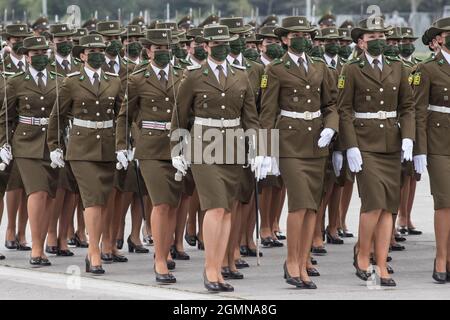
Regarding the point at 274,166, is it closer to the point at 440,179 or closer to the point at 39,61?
the point at 440,179

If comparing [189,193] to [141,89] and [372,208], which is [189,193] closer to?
[141,89]

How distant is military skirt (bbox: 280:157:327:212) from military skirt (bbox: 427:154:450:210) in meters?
0.95

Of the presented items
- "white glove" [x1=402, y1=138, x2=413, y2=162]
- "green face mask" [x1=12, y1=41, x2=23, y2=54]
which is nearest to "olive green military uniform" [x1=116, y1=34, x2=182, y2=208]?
"white glove" [x1=402, y1=138, x2=413, y2=162]

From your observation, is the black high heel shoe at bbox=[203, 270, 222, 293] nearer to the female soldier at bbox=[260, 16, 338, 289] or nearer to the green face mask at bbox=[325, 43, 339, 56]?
the female soldier at bbox=[260, 16, 338, 289]

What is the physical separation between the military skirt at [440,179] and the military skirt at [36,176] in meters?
3.62

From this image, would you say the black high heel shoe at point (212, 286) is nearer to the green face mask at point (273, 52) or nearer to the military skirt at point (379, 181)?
the military skirt at point (379, 181)

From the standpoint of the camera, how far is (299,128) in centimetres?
1227

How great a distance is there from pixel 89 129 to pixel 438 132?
121 inches

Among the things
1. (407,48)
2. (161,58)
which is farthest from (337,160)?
(407,48)
